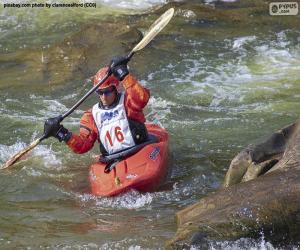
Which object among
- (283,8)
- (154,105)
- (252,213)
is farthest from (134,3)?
(252,213)

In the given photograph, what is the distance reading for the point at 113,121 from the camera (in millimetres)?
6656

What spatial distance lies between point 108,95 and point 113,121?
28 centimetres

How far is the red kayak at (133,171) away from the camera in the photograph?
6.24m

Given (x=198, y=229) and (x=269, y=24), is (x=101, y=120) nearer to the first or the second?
(x=198, y=229)

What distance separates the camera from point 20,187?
6891 mm

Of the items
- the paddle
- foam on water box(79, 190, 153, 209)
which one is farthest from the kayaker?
foam on water box(79, 190, 153, 209)

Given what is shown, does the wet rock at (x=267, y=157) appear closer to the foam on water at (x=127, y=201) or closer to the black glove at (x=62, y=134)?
the foam on water at (x=127, y=201)

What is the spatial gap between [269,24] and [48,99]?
533cm

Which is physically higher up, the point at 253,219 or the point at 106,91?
the point at 106,91

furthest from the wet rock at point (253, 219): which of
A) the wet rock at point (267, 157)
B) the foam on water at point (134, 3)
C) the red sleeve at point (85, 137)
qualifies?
the foam on water at point (134, 3)

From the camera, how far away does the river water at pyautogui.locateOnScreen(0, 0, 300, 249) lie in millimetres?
5695

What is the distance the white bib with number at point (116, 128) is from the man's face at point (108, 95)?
0.08 meters

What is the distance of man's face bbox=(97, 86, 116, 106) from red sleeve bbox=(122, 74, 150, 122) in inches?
5.5

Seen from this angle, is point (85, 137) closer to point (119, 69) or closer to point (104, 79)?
point (104, 79)
